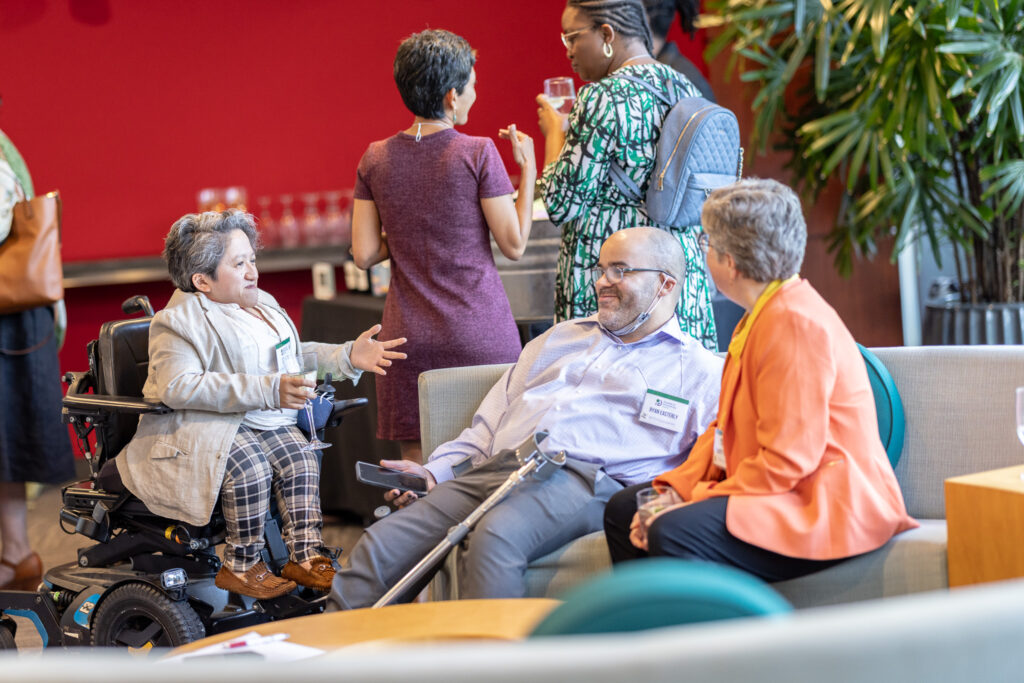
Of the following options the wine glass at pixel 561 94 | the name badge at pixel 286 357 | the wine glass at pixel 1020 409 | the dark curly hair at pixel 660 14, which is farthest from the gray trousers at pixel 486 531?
the dark curly hair at pixel 660 14

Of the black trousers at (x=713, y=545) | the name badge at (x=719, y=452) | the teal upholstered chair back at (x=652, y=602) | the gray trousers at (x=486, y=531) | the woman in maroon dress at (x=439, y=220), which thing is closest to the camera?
the teal upholstered chair back at (x=652, y=602)

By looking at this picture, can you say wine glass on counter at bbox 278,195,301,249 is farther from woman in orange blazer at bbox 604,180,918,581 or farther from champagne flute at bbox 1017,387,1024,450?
champagne flute at bbox 1017,387,1024,450

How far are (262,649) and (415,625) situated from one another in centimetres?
22

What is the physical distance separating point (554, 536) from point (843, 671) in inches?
61.7

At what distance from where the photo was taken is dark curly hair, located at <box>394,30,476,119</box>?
276 centimetres

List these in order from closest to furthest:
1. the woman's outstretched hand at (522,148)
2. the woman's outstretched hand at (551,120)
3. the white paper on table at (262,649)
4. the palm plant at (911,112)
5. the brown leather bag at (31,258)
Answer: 1. the white paper on table at (262,649)
2. the woman's outstretched hand at (522,148)
3. the woman's outstretched hand at (551,120)
4. the brown leather bag at (31,258)
5. the palm plant at (911,112)

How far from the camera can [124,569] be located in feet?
8.84

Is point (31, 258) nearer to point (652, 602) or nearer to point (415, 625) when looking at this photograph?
point (415, 625)

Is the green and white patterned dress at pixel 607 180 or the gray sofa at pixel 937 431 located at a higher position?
the green and white patterned dress at pixel 607 180

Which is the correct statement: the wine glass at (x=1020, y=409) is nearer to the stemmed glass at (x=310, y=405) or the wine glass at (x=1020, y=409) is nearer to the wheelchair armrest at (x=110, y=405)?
the stemmed glass at (x=310, y=405)

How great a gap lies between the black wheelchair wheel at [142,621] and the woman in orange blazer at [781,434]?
1098 millimetres

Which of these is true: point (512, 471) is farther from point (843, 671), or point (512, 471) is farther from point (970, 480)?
point (843, 671)

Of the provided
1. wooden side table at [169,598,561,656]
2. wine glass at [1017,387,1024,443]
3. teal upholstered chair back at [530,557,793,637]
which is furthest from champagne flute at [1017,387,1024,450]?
teal upholstered chair back at [530,557,793,637]

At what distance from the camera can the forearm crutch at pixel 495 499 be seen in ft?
7.30
